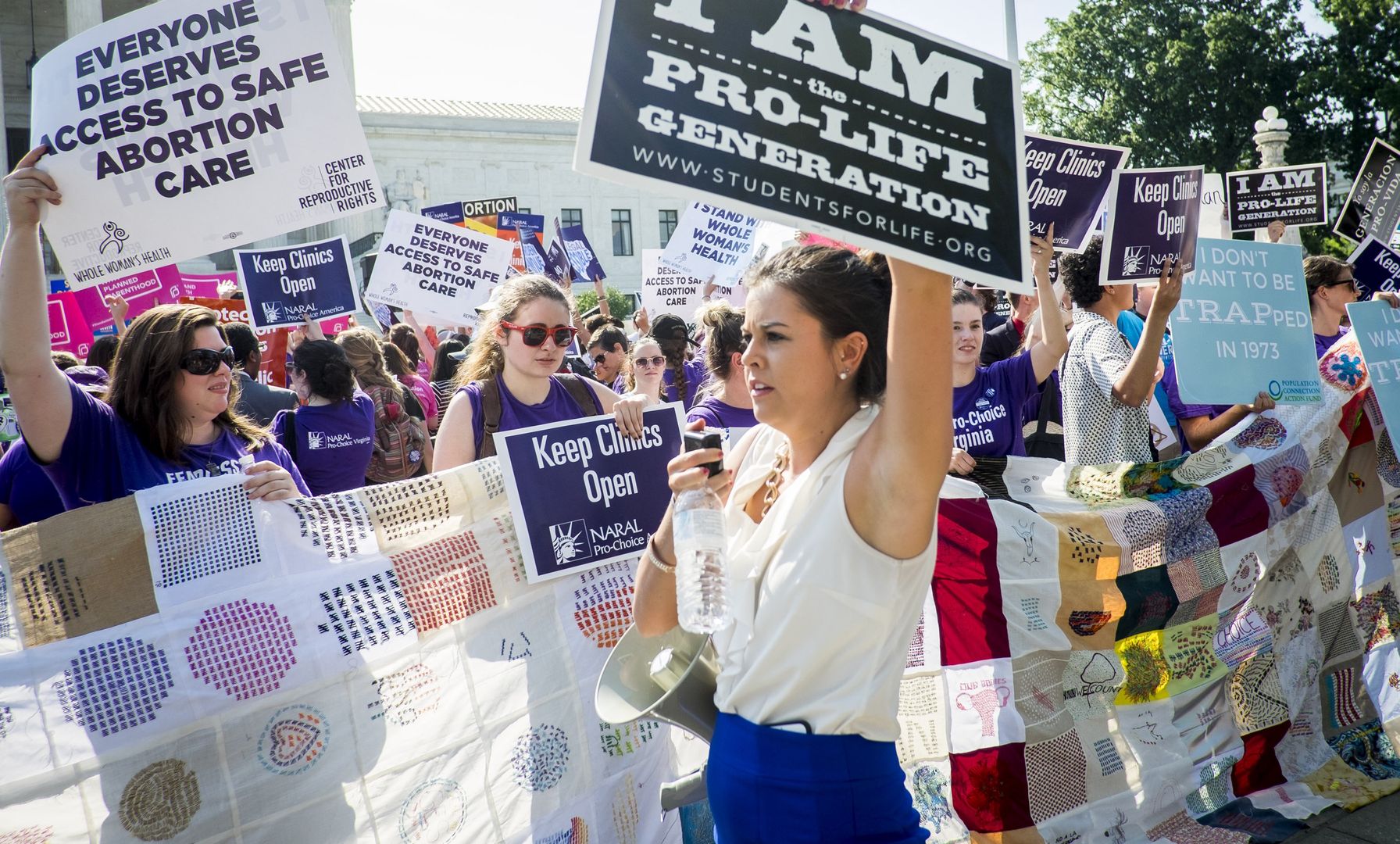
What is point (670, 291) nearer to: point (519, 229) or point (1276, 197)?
point (519, 229)

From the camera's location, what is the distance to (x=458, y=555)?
3.05 m

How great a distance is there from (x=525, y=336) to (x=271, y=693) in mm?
1702

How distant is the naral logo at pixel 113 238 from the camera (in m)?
3.50

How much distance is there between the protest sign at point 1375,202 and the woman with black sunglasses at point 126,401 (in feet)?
26.8

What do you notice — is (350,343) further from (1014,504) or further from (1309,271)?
(1309,271)

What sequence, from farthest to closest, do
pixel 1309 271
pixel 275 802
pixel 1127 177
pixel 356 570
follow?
pixel 1309 271, pixel 1127 177, pixel 356 570, pixel 275 802

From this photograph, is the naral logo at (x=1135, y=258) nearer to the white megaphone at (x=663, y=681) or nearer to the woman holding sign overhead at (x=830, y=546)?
the woman holding sign overhead at (x=830, y=546)

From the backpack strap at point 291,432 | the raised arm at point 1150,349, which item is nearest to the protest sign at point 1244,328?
the raised arm at point 1150,349

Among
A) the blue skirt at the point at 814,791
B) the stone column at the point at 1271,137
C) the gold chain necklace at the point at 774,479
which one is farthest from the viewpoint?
the stone column at the point at 1271,137

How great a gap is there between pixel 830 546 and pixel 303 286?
7654mm

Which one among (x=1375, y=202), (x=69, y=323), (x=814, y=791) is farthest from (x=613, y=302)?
(x=814, y=791)

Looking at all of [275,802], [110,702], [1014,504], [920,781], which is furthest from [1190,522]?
[110,702]

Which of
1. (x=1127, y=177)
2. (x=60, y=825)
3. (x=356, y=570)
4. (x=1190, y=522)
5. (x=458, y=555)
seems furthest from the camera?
(x=1127, y=177)

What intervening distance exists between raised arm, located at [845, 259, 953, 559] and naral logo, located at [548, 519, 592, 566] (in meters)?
1.50
